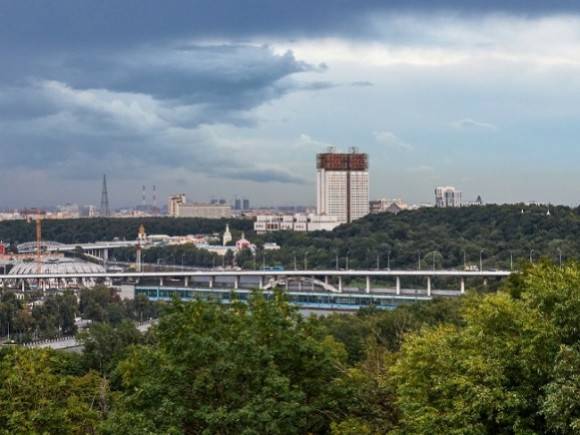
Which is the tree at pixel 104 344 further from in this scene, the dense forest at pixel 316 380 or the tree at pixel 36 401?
the dense forest at pixel 316 380

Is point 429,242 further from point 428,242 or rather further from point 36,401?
point 36,401

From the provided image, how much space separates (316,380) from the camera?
1021 cm

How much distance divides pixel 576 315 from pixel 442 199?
4567 inches

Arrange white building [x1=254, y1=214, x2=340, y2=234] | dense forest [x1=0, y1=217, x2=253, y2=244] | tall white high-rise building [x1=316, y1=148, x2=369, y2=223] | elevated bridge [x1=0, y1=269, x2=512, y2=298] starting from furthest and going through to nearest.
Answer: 1. tall white high-rise building [x1=316, y1=148, x2=369, y2=223]
2. white building [x1=254, y1=214, x2=340, y2=234]
3. dense forest [x1=0, y1=217, x2=253, y2=244]
4. elevated bridge [x1=0, y1=269, x2=512, y2=298]

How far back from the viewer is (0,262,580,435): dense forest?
8.62 m

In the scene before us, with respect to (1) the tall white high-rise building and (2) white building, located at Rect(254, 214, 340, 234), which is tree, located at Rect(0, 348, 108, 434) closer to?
(2) white building, located at Rect(254, 214, 340, 234)

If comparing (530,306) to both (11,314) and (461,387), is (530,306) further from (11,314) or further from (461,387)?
(11,314)

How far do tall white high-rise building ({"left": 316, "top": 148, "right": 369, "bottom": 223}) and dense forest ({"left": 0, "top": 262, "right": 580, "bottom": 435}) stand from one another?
8913 cm

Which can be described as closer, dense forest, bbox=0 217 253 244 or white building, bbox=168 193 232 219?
dense forest, bbox=0 217 253 244

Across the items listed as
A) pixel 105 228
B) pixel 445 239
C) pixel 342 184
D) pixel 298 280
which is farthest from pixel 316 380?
pixel 342 184

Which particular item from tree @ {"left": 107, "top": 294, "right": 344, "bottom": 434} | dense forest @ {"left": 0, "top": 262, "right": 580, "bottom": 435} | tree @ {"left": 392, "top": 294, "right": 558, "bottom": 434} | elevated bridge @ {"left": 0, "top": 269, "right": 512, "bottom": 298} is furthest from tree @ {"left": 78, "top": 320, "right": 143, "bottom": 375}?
elevated bridge @ {"left": 0, "top": 269, "right": 512, "bottom": 298}

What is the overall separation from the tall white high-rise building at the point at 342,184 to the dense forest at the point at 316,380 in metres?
89.1

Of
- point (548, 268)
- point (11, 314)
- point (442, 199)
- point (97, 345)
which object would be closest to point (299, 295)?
point (11, 314)

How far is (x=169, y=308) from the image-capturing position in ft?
35.0
